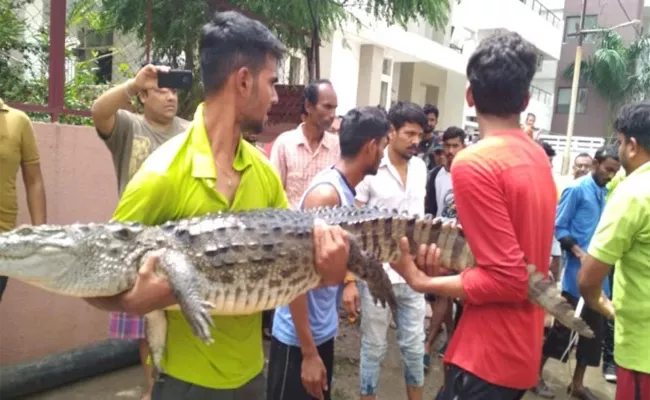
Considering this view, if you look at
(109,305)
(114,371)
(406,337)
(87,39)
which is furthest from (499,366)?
(87,39)

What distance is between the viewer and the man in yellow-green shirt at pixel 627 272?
2.30 m

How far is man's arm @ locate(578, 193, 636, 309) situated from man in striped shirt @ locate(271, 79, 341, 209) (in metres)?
2.17

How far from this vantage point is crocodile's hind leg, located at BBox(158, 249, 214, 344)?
4.88 ft

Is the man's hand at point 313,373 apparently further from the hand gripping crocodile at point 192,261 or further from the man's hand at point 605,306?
the man's hand at point 605,306

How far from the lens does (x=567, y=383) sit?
489 centimetres

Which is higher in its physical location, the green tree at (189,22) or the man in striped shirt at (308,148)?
the green tree at (189,22)

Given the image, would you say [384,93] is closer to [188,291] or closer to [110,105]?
[110,105]

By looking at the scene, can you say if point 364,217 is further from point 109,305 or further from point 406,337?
point 406,337

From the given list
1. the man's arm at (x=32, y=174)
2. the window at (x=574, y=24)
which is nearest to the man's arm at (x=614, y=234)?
the man's arm at (x=32, y=174)

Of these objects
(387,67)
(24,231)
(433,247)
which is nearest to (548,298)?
(433,247)

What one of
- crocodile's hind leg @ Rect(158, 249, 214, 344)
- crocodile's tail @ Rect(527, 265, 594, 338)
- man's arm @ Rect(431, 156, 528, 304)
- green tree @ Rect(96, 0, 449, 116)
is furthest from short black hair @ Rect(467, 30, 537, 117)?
green tree @ Rect(96, 0, 449, 116)

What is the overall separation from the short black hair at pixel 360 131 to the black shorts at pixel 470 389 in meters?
1.31

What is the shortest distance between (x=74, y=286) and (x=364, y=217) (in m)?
1.07

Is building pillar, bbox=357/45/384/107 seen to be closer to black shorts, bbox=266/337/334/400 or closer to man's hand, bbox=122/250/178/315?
black shorts, bbox=266/337/334/400
